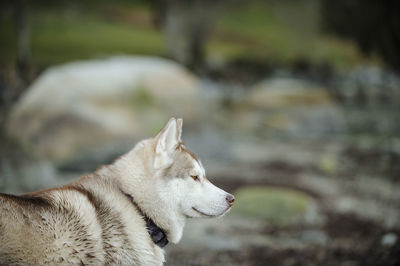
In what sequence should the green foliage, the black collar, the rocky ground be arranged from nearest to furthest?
the black collar
the rocky ground
the green foliage

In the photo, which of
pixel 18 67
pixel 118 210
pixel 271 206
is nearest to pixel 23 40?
pixel 18 67

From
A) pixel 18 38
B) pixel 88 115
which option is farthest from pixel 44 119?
pixel 18 38

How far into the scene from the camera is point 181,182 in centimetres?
359

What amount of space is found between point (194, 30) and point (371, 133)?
23.3 ft

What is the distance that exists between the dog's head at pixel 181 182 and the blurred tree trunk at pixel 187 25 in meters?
11.3

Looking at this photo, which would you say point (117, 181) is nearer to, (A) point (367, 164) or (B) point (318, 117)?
(A) point (367, 164)

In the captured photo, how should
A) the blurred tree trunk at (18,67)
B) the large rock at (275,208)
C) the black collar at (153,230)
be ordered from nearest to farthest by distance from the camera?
the black collar at (153,230) < the large rock at (275,208) < the blurred tree trunk at (18,67)

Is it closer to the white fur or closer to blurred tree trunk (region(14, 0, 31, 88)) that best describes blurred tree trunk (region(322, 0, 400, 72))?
blurred tree trunk (region(14, 0, 31, 88))

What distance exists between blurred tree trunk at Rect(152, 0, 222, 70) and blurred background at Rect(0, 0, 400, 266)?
5 centimetres

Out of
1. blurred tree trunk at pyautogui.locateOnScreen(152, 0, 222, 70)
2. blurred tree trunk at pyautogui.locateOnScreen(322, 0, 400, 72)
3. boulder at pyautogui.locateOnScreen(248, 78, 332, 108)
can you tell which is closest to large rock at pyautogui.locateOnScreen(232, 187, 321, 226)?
boulder at pyautogui.locateOnScreen(248, 78, 332, 108)

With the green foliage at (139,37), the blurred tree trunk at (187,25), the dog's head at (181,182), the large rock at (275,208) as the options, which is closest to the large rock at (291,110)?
the green foliage at (139,37)

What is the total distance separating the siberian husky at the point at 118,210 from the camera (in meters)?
2.99

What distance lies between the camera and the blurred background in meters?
7.65

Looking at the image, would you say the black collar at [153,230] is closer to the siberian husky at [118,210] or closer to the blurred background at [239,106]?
the siberian husky at [118,210]
